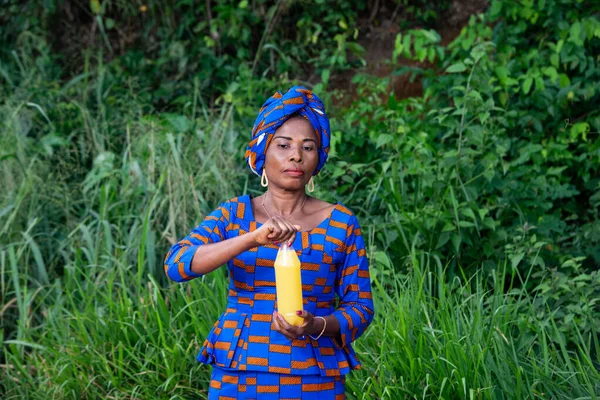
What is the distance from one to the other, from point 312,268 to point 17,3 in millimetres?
5897

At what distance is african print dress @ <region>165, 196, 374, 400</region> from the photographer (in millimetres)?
2479

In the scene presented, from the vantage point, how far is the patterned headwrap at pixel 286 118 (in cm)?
257

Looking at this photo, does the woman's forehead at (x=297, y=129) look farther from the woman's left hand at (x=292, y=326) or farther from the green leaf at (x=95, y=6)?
the green leaf at (x=95, y=6)

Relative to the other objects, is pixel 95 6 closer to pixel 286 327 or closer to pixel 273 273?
pixel 273 273

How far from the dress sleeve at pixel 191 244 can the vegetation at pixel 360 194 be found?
1.25m

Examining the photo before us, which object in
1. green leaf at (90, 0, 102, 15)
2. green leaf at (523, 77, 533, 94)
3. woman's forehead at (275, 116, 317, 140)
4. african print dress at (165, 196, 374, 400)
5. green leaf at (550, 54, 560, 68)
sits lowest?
african print dress at (165, 196, 374, 400)

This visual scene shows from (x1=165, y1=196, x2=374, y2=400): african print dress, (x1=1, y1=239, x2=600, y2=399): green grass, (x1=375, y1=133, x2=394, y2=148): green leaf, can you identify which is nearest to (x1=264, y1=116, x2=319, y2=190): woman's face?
(x1=165, y1=196, x2=374, y2=400): african print dress

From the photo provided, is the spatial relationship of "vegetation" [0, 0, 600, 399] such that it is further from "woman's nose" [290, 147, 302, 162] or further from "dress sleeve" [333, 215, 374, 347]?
"woman's nose" [290, 147, 302, 162]

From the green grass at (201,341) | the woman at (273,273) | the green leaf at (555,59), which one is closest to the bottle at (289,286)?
the woman at (273,273)

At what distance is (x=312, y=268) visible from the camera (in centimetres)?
252

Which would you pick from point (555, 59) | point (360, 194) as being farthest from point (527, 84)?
point (360, 194)

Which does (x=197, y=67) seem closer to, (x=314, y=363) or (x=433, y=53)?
(x=433, y=53)

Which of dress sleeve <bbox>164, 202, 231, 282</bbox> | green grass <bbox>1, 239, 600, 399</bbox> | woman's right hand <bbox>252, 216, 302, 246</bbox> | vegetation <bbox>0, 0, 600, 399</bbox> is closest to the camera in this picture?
woman's right hand <bbox>252, 216, 302, 246</bbox>

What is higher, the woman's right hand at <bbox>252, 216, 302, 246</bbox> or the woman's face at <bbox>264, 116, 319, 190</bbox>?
the woman's face at <bbox>264, 116, 319, 190</bbox>
